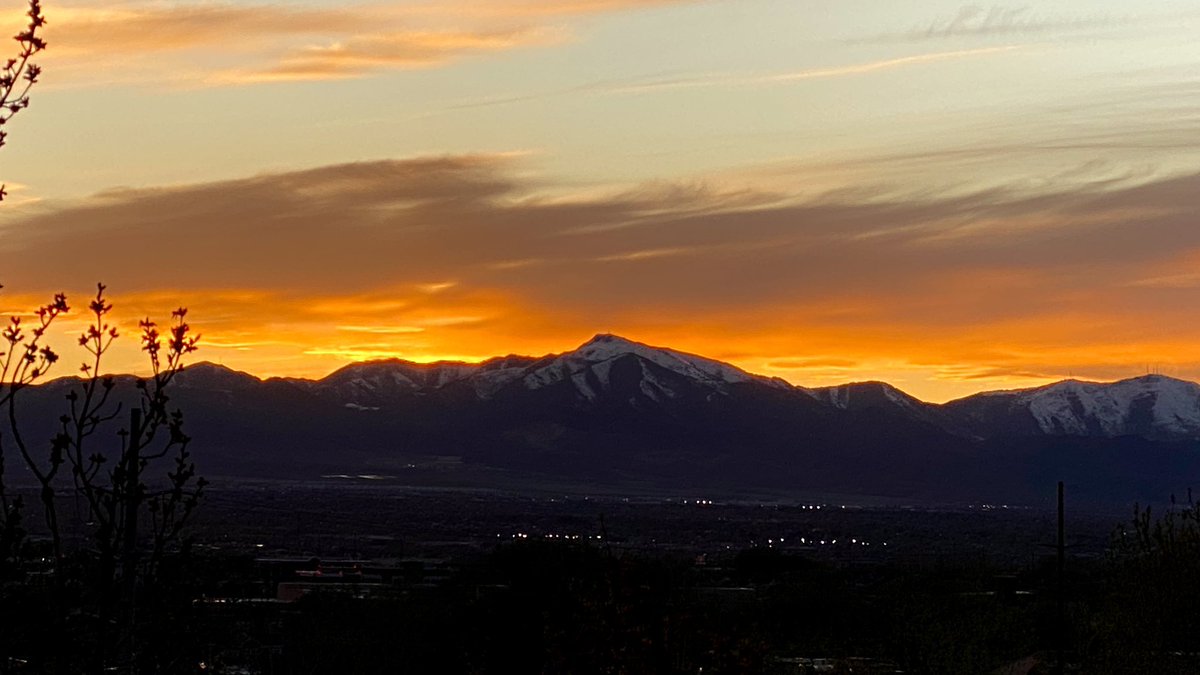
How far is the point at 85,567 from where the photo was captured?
10617 mm

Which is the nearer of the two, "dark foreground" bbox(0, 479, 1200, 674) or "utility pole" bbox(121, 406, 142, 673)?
"utility pole" bbox(121, 406, 142, 673)

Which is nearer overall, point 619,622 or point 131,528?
point 131,528

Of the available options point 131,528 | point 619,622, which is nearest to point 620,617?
point 619,622

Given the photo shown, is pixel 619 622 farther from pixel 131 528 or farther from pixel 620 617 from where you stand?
pixel 131 528

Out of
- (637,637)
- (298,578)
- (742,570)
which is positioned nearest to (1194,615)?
(637,637)

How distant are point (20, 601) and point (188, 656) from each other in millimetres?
1028

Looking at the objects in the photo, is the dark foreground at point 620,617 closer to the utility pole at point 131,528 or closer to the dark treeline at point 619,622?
the dark treeline at point 619,622

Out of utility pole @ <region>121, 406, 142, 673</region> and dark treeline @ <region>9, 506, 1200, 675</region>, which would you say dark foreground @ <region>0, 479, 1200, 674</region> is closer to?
dark treeline @ <region>9, 506, 1200, 675</region>

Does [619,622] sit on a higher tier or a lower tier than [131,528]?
lower

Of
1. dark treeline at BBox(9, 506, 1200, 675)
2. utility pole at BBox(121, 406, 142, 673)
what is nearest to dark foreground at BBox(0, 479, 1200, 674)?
dark treeline at BBox(9, 506, 1200, 675)

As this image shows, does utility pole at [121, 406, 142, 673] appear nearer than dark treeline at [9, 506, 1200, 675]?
Yes

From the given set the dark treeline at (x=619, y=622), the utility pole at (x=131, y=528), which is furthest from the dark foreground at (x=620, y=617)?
the utility pole at (x=131, y=528)

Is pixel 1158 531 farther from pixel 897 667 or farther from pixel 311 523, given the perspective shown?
pixel 311 523

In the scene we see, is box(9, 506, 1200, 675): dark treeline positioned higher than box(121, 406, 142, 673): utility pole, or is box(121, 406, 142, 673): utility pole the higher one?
box(121, 406, 142, 673): utility pole
